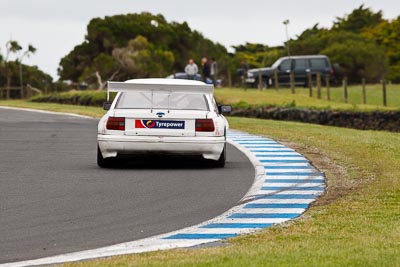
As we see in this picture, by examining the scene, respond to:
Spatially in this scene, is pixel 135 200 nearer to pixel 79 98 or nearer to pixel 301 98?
pixel 301 98

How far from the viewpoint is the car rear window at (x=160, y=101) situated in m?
17.1

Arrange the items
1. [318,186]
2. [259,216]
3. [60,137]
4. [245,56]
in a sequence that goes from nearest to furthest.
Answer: [259,216] < [318,186] < [60,137] < [245,56]

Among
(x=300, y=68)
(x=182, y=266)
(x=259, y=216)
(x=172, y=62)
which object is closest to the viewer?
(x=182, y=266)

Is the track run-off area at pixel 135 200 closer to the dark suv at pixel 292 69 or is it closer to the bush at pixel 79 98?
the bush at pixel 79 98

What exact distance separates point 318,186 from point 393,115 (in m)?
22.4

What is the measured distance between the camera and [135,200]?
1320 cm

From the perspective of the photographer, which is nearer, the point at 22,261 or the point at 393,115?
the point at 22,261

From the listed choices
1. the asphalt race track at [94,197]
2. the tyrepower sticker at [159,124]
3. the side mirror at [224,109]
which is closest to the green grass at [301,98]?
the asphalt race track at [94,197]

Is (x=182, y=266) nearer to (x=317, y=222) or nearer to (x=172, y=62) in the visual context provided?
(x=317, y=222)

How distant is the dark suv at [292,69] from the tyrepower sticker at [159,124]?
1513 inches

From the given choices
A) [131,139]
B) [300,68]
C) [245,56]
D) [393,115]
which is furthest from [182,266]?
[245,56]

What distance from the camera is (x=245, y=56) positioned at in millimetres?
101250

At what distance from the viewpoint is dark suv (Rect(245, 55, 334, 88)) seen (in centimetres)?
5544

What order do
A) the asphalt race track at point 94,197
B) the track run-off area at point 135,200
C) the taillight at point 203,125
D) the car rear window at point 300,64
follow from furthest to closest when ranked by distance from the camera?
the car rear window at point 300,64
the taillight at point 203,125
the asphalt race track at point 94,197
the track run-off area at point 135,200
